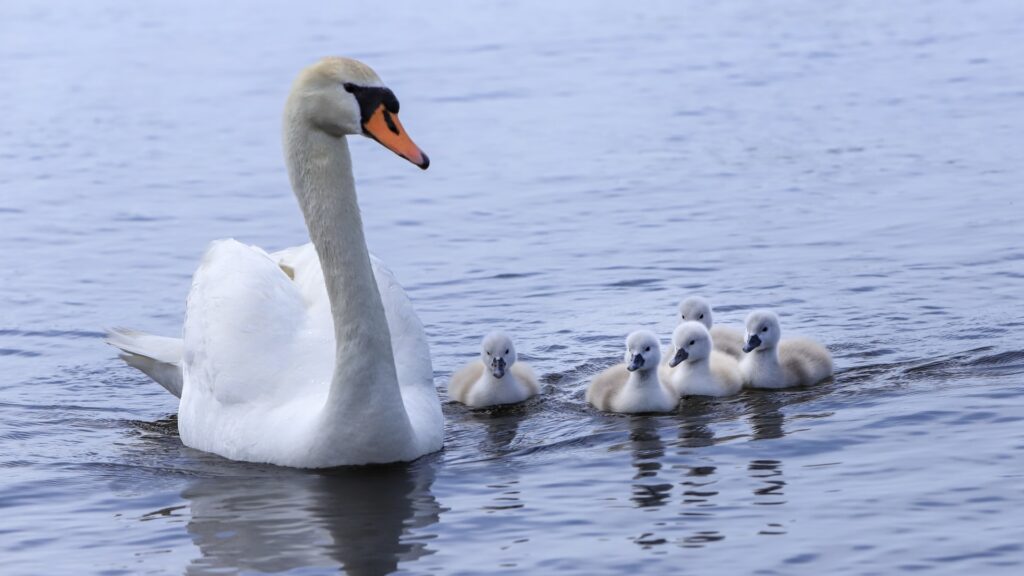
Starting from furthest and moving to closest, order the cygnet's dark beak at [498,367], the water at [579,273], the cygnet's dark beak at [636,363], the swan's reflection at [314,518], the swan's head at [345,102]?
the cygnet's dark beak at [498,367], the cygnet's dark beak at [636,363], the swan's head at [345,102], the water at [579,273], the swan's reflection at [314,518]

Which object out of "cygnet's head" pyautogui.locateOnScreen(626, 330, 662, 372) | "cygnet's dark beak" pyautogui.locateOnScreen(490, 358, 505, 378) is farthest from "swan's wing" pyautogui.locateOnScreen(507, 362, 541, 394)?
"cygnet's head" pyautogui.locateOnScreen(626, 330, 662, 372)

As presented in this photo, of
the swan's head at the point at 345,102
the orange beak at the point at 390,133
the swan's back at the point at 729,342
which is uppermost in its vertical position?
the swan's head at the point at 345,102

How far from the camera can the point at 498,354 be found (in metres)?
10.2

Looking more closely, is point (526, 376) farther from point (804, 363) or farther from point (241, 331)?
point (241, 331)

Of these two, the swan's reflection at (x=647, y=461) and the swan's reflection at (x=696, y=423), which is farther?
the swan's reflection at (x=696, y=423)

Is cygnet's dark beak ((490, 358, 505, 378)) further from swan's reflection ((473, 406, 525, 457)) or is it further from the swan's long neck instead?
the swan's long neck

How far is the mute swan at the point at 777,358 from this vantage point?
10281mm

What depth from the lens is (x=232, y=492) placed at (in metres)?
8.68

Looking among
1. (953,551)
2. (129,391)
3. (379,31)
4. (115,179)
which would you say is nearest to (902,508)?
(953,551)

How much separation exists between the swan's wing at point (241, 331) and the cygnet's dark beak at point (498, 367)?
1132mm

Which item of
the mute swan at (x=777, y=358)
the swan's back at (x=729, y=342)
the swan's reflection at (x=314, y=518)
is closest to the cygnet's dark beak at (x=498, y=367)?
the swan's reflection at (x=314, y=518)

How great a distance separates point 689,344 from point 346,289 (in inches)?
93.4

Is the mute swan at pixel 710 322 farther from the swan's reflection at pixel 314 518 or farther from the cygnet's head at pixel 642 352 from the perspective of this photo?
the swan's reflection at pixel 314 518

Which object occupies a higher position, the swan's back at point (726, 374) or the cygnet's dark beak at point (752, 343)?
the cygnet's dark beak at point (752, 343)
